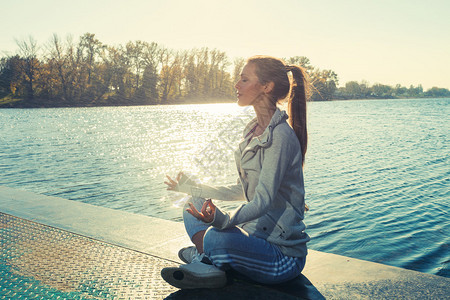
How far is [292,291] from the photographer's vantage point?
2.57 metres

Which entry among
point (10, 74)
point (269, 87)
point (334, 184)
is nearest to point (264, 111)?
point (269, 87)

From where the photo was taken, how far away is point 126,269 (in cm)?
298

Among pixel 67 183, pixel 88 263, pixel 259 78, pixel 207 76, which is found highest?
pixel 207 76

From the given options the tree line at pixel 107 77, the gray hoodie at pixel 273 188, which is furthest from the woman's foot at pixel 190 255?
the tree line at pixel 107 77

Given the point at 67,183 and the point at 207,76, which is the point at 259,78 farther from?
the point at 207,76

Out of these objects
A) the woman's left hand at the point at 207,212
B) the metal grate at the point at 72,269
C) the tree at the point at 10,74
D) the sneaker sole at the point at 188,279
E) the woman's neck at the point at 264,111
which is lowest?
the metal grate at the point at 72,269

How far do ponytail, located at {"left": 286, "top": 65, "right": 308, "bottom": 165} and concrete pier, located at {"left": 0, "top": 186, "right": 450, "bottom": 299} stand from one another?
98 centimetres

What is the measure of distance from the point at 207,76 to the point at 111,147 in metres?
72.2

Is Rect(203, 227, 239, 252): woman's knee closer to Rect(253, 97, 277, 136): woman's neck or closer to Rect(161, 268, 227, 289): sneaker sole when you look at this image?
Rect(161, 268, 227, 289): sneaker sole

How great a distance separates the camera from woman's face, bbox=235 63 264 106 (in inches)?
99.0

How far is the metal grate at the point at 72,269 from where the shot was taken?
2645 mm

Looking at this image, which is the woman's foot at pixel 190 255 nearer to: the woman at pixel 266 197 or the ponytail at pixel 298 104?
the woman at pixel 266 197

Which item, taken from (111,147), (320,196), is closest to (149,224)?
(320,196)

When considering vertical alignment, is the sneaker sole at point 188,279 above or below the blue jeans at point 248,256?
below
